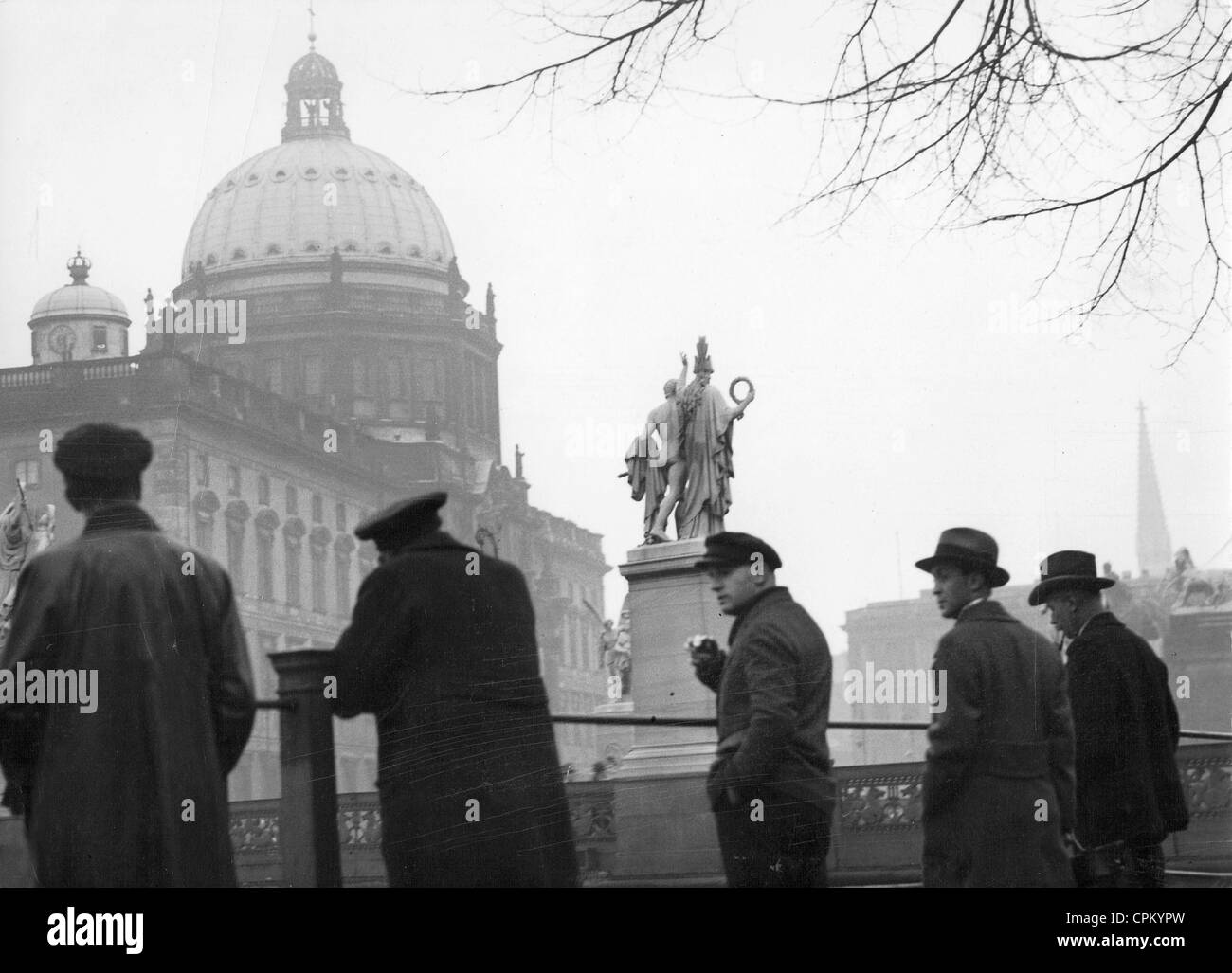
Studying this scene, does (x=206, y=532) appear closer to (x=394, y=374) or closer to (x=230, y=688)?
(x=230, y=688)

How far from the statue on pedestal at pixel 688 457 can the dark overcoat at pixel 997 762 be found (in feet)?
4.01

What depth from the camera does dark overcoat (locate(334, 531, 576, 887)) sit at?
561 centimetres

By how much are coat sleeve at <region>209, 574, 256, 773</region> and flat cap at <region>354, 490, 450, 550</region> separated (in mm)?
430

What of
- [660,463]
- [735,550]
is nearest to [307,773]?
[735,550]

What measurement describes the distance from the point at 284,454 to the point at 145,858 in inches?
48.9

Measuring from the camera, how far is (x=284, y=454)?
19.6ft

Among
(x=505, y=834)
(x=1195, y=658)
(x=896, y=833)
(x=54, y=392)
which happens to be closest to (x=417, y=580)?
(x=505, y=834)

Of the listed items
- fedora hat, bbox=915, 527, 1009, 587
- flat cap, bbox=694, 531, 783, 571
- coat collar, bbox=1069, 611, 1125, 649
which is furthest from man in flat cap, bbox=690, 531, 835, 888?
coat collar, bbox=1069, 611, 1125, 649

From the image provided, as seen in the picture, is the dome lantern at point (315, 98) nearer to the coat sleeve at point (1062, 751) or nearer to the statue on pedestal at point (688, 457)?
the statue on pedestal at point (688, 457)

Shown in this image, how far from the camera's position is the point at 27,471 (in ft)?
19.1

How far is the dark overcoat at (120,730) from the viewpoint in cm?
548

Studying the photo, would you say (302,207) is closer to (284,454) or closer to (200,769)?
(284,454)

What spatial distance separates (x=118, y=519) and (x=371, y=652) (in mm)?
792

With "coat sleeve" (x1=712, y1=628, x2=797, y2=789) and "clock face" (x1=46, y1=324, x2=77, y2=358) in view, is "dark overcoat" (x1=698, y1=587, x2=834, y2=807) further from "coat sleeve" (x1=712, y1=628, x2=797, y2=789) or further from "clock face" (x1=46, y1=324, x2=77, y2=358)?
"clock face" (x1=46, y1=324, x2=77, y2=358)
